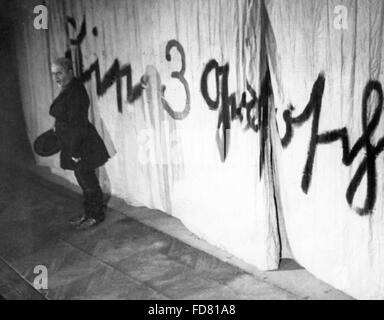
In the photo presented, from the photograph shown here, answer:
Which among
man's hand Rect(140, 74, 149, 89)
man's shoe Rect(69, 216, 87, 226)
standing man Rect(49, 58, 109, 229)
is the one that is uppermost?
man's hand Rect(140, 74, 149, 89)

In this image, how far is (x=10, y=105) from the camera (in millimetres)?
9703

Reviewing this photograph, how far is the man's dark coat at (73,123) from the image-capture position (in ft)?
19.1

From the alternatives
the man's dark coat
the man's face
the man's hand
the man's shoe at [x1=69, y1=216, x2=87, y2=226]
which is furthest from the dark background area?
the man's hand

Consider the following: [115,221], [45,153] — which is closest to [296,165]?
[115,221]

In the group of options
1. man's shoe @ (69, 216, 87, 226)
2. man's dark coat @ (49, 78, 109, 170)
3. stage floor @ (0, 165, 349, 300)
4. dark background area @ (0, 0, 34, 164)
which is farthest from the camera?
dark background area @ (0, 0, 34, 164)

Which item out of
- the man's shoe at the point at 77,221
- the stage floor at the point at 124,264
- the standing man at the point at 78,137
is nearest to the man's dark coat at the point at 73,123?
the standing man at the point at 78,137

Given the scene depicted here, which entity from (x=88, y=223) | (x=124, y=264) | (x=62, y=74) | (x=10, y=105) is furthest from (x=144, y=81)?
(x=10, y=105)

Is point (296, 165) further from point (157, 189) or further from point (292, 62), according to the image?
point (157, 189)

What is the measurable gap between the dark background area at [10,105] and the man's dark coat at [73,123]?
4175mm

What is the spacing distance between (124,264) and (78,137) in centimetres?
182

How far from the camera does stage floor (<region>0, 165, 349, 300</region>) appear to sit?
4.54 meters

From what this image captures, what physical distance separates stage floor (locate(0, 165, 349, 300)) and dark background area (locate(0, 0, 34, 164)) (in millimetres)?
3022

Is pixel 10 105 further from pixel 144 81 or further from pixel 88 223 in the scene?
pixel 144 81

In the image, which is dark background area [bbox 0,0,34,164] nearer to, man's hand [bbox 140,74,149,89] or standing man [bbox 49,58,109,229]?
standing man [bbox 49,58,109,229]
